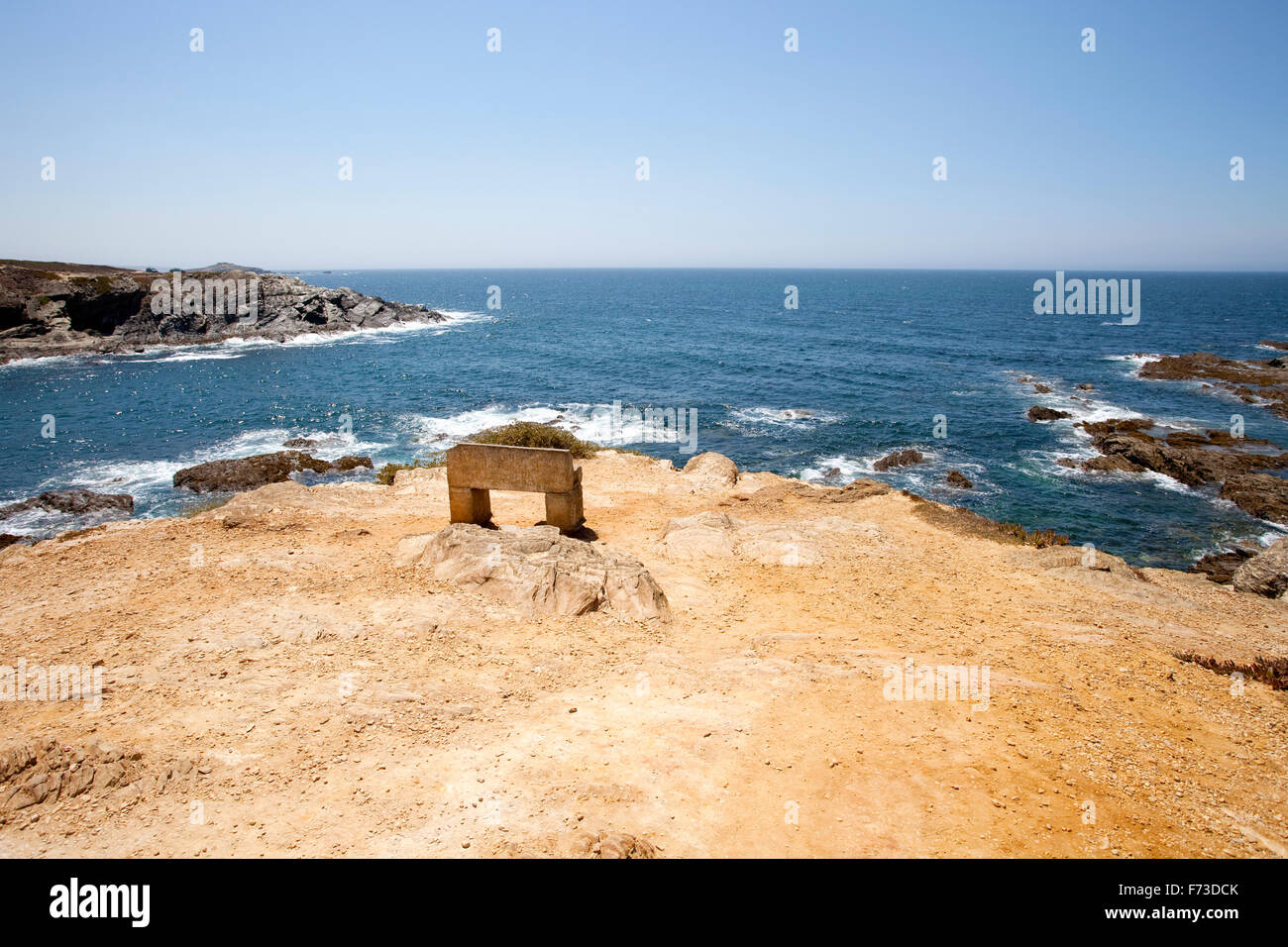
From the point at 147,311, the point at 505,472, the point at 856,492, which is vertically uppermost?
the point at 147,311

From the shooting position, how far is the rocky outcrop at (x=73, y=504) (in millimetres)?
27766

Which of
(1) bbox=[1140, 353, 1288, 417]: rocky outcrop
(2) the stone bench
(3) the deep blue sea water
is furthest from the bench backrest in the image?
(1) bbox=[1140, 353, 1288, 417]: rocky outcrop

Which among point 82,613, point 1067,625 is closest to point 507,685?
point 82,613

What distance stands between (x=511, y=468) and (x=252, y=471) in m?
19.7

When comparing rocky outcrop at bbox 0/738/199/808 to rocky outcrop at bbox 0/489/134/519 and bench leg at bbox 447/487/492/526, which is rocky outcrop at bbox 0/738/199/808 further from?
rocky outcrop at bbox 0/489/134/519

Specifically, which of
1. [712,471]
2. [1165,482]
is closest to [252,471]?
[712,471]

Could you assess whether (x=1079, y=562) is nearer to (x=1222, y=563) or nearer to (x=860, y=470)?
(x=1222, y=563)

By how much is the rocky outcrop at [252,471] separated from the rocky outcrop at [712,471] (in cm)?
1698

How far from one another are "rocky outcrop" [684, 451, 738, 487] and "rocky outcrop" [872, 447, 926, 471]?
10.2 m

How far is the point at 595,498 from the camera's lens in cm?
2475

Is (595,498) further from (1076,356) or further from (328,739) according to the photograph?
(1076,356)

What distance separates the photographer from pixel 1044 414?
143 ft

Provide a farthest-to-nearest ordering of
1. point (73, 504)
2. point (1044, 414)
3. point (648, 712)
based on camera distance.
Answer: point (1044, 414) → point (73, 504) → point (648, 712)

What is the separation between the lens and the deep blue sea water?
103ft
